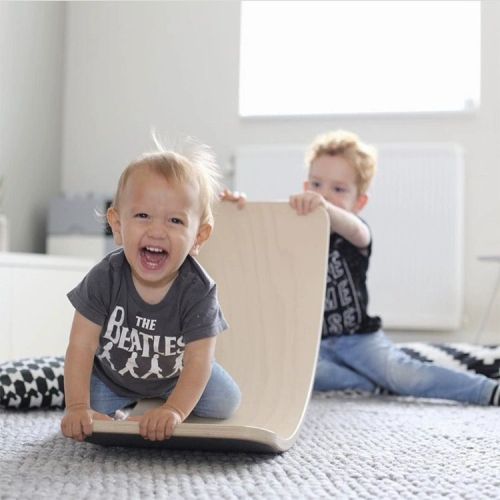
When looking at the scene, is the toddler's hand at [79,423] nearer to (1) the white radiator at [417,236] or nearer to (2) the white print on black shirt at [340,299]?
(2) the white print on black shirt at [340,299]

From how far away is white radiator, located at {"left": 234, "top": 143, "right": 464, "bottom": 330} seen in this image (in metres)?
3.00

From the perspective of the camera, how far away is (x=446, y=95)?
316cm

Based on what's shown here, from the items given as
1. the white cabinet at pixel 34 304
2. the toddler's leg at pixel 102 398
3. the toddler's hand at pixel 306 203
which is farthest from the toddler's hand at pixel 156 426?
the white cabinet at pixel 34 304

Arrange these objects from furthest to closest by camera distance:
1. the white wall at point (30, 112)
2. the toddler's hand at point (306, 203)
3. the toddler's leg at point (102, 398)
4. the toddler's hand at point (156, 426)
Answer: the white wall at point (30, 112) → the toddler's hand at point (306, 203) → the toddler's leg at point (102, 398) → the toddler's hand at point (156, 426)

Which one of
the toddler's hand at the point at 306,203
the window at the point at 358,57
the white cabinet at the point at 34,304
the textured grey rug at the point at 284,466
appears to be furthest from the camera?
the window at the point at 358,57

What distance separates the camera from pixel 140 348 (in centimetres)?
112

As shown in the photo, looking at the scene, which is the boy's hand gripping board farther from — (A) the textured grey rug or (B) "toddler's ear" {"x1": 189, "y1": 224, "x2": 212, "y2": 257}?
(B) "toddler's ear" {"x1": 189, "y1": 224, "x2": 212, "y2": 257}

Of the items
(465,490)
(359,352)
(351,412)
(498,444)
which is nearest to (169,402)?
(465,490)

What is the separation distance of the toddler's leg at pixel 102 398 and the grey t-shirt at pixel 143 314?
8cm

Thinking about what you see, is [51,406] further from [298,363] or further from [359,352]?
[359,352]

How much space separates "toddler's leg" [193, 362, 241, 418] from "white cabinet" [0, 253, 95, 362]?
3.49ft

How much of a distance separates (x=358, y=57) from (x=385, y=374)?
1685mm

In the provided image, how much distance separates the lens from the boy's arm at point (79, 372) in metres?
1.03

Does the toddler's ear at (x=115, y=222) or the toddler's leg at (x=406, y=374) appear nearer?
the toddler's ear at (x=115, y=222)
